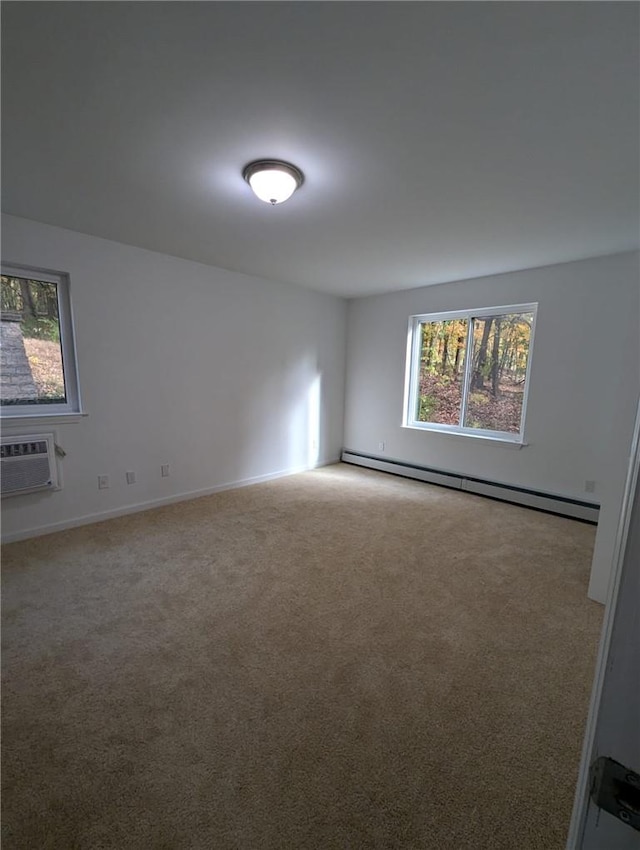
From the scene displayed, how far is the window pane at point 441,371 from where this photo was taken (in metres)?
4.28

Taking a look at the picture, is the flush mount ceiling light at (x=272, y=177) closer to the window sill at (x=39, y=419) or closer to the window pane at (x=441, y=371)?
the window sill at (x=39, y=419)

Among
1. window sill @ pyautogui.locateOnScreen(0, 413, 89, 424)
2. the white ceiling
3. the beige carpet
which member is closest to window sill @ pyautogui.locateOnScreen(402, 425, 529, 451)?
the beige carpet

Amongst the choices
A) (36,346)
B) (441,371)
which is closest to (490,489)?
(441,371)

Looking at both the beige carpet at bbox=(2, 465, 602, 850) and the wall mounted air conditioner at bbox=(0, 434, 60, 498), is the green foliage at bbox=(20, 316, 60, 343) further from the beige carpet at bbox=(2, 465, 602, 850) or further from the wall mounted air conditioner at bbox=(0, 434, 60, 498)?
the beige carpet at bbox=(2, 465, 602, 850)

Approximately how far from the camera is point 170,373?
350cm

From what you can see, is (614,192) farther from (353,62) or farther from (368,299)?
(368,299)

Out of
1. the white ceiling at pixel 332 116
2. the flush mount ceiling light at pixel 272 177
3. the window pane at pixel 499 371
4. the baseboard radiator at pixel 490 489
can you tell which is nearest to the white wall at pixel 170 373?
the white ceiling at pixel 332 116

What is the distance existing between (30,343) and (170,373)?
3.50 ft

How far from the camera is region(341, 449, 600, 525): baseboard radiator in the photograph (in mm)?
3402

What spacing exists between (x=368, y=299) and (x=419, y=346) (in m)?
0.98

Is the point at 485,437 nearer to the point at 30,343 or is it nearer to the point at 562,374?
the point at 562,374

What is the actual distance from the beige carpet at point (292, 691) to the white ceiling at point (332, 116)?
238 centimetres

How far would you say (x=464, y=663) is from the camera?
171 centimetres

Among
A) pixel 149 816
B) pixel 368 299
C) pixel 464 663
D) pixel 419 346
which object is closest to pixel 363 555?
pixel 464 663
